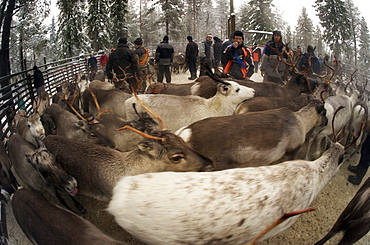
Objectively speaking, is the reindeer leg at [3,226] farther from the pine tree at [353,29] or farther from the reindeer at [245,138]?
the pine tree at [353,29]

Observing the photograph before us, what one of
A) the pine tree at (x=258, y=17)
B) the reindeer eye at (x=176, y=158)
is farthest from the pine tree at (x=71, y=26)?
the pine tree at (x=258, y=17)

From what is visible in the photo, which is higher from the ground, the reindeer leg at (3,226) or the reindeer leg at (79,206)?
the reindeer leg at (3,226)

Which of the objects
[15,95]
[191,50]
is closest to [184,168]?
[15,95]

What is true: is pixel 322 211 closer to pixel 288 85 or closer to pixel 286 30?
pixel 288 85

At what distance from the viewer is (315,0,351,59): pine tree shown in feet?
18.4

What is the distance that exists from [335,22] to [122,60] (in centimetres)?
526

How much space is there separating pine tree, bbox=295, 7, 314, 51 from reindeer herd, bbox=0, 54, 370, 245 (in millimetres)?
2213

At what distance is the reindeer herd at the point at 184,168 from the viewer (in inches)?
79.5

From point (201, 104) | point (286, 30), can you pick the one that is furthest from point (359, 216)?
point (286, 30)

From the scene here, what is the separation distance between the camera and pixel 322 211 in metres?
3.33

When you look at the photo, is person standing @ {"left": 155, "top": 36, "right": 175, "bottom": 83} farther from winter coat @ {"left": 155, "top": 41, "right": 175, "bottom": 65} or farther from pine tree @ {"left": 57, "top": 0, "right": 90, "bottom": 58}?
pine tree @ {"left": 57, "top": 0, "right": 90, "bottom": 58}

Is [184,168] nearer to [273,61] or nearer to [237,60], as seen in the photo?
[237,60]

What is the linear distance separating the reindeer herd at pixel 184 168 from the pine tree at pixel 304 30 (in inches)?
87.1

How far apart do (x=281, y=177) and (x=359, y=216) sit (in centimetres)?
71
